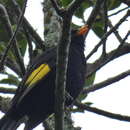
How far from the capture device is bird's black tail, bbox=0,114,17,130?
138 inches

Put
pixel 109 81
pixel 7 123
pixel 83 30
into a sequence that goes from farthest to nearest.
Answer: pixel 83 30 < pixel 109 81 < pixel 7 123

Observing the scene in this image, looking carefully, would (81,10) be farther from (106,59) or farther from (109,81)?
(109,81)

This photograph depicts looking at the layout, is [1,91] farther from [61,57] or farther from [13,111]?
[61,57]

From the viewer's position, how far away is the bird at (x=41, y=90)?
3561 mm

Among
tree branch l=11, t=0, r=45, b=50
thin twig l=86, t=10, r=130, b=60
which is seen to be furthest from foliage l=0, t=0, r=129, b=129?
thin twig l=86, t=10, r=130, b=60

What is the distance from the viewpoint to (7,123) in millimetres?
3549

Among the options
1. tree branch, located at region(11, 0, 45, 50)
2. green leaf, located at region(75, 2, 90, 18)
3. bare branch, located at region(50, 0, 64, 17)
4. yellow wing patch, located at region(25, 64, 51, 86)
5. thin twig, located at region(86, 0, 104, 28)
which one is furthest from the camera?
green leaf, located at region(75, 2, 90, 18)

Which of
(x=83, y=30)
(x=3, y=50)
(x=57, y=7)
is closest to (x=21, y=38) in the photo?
(x=3, y=50)

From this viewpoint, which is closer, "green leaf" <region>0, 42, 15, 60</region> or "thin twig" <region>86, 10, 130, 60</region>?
"thin twig" <region>86, 10, 130, 60</region>

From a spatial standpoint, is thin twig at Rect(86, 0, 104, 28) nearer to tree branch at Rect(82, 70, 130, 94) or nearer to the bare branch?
tree branch at Rect(82, 70, 130, 94)

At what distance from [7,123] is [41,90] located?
Result: 37 cm

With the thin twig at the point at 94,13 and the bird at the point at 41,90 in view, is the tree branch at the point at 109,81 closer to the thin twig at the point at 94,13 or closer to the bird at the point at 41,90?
the bird at the point at 41,90

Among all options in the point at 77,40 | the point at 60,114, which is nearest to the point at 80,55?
the point at 77,40

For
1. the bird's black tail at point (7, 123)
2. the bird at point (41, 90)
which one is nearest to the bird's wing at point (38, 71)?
Answer: the bird at point (41, 90)
